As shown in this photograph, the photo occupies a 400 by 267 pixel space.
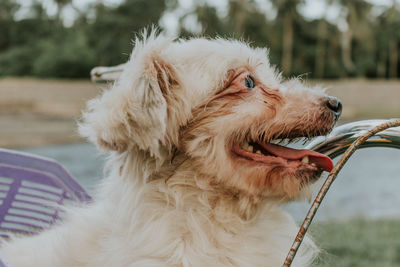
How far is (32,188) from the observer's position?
2.81 metres

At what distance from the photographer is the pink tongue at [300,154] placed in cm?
207

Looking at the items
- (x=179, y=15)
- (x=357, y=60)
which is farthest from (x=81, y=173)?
(x=357, y=60)

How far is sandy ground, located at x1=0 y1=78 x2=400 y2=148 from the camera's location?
683 inches

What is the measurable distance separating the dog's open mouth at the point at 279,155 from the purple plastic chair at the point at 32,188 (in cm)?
112

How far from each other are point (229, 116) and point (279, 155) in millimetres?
283

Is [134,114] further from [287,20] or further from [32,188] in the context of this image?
[287,20]

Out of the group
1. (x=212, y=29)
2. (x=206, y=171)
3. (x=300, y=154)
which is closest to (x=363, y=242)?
(x=300, y=154)

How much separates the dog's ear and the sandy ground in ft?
45.1

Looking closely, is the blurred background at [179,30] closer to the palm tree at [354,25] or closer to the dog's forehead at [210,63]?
the palm tree at [354,25]

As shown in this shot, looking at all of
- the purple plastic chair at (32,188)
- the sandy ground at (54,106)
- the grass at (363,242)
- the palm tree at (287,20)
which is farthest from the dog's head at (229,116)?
the palm tree at (287,20)

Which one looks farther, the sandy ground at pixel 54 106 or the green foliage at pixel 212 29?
the green foliage at pixel 212 29

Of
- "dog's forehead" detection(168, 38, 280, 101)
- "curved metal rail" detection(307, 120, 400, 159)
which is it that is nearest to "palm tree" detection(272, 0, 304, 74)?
"dog's forehead" detection(168, 38, 280, 101)

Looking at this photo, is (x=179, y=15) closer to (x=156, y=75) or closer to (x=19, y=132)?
(x=19, y=132)

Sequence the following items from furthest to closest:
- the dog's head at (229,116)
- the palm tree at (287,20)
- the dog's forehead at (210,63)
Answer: the palm tree at (287,20) < the dog's forehead at (210,63) < the dog's head at (229,116)
